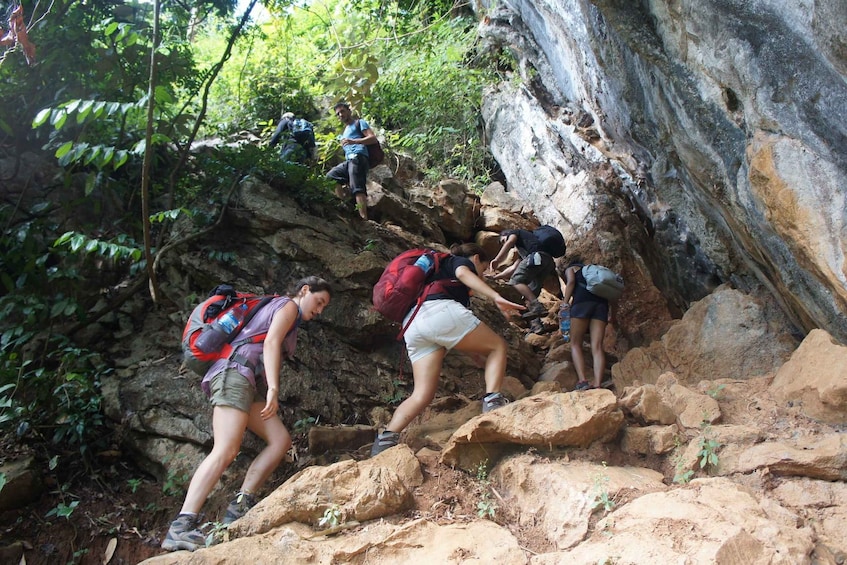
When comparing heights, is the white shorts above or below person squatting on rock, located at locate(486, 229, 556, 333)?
below

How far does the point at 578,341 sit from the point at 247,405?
393 cm

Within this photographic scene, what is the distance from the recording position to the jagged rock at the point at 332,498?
3701mm

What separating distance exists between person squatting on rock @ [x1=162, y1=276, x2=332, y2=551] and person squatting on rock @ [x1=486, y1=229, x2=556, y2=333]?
439cm

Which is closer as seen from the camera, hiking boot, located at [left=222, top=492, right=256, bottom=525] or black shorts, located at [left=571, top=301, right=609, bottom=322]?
hiking boot, located at [left=222, top=492, right=256, bottom=525]

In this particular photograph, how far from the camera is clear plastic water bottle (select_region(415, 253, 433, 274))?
16.7ft

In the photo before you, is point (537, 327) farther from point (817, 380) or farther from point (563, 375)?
point (817, 380)

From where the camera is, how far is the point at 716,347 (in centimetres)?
620

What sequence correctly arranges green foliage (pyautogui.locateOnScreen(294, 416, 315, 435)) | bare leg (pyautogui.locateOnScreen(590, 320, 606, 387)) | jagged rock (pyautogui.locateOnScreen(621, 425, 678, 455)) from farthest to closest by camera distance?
bare leg (pyautogui.locateOnScreen(590, 320, 606, 387)), green foliage (pyautogui.locateOnScreen(294, 416, 315, 435)), jagged rock (pyautogui.locateOnScreen(621, 425, 678, 455))

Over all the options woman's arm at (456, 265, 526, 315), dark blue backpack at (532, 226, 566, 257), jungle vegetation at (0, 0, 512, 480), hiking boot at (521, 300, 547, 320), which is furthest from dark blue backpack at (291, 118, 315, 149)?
woman's arm at (456, 265, 526, 315)

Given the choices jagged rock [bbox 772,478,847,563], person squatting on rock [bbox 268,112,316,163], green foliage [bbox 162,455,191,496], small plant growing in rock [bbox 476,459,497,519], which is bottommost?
jagged rock [bbox 772,478,847,563]

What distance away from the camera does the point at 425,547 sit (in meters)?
3.40

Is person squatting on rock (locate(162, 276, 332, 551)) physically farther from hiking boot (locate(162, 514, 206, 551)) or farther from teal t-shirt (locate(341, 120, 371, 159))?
teal t-shirt (locate(341, 120, 371, 159))

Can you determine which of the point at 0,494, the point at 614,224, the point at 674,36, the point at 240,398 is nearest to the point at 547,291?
the point at 614,224

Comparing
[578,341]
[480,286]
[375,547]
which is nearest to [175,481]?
[375,547]
